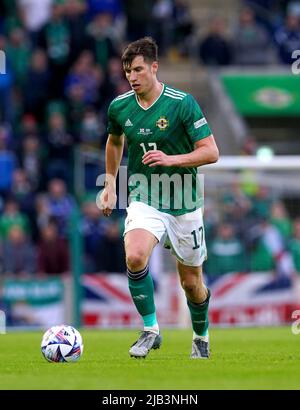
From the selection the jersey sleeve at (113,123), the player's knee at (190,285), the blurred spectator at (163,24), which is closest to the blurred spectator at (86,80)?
the blurred spectator at (163,24)

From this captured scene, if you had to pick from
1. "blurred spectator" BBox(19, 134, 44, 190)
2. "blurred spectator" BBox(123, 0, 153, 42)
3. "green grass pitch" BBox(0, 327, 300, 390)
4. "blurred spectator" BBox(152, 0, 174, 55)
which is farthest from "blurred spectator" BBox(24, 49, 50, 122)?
"green grass pitch" BBox(0, 327, 300, 390)

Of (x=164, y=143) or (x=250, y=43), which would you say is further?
(x=250, y=43)

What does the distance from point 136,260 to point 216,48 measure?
15089 mm

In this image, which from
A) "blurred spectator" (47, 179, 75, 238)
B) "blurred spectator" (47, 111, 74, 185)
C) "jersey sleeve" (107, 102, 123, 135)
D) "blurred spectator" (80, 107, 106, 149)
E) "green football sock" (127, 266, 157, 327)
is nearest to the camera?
"green football sock" (127, 266, 157, 327)

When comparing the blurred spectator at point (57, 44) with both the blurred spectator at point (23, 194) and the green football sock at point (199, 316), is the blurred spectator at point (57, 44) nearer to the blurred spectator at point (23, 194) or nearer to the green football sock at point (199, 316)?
the blurred spectator at point (23, 194)

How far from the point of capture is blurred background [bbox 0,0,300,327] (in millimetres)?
19016

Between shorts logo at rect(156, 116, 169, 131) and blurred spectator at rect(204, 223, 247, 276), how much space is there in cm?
920

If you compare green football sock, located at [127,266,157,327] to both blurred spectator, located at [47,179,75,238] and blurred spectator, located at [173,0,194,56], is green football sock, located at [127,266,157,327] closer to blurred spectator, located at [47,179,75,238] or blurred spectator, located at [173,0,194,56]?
blurred spectator, located at [47,179,75,238]

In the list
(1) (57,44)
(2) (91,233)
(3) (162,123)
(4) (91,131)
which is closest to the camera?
(3) (162,123)

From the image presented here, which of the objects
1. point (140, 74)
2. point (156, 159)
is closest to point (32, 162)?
point (140, 74)

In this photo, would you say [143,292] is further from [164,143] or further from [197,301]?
[164,143]

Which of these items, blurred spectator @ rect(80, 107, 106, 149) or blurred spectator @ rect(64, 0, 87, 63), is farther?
blurred spectator @ rect(64, 0, 87, 63)

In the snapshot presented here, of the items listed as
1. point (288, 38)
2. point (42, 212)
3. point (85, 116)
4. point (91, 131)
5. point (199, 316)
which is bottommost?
point (199, 316)

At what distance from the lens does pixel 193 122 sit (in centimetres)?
1012
